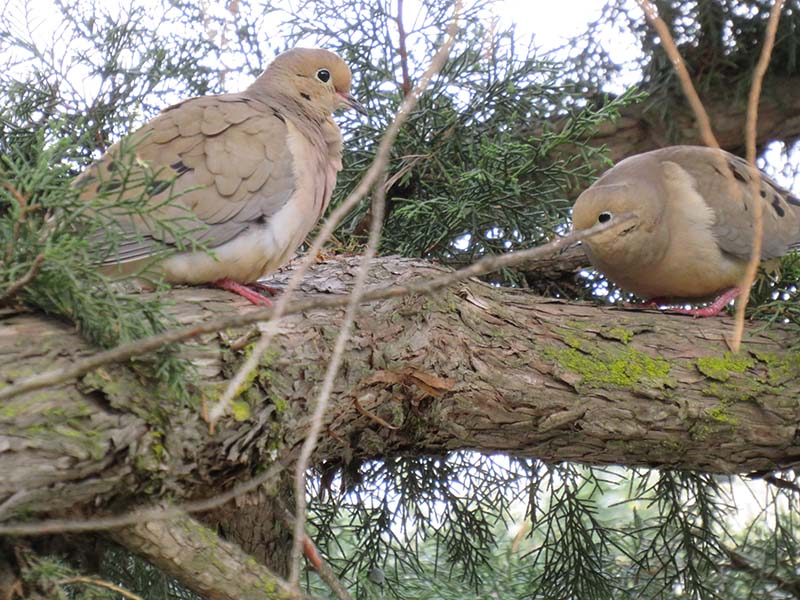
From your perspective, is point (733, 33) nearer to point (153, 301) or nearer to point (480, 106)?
point (480, 106)

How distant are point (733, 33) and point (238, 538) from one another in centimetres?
262

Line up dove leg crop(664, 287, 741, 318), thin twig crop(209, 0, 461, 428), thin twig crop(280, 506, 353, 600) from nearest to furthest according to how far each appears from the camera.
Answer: thin twig crop(209, 0, 461, 428) → thin twig crop(280, 506, 353, 600) → dove leg crop(664, 287, 741, 318)

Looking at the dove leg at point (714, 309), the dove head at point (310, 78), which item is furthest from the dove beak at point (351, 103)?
the dove leg at point (714, 309)

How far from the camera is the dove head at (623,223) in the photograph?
2.80 metres

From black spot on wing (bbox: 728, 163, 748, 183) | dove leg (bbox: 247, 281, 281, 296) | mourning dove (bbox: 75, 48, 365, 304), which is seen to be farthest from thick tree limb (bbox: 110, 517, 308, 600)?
black spot on wing (bbox: 728, 163, 748, 183)

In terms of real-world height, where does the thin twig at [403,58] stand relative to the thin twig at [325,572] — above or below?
above

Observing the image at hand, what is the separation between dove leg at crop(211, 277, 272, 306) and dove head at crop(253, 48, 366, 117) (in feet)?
2.31

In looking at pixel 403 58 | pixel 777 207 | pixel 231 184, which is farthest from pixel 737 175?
pixel 231 184

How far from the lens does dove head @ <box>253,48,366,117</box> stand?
2.84 metres

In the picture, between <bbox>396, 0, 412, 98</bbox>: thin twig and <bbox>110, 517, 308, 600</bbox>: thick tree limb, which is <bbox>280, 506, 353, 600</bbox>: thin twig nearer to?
<bbox>110, 517, 308, 600</bbox>: thick tree limb

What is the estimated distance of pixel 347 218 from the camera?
3.05 metres

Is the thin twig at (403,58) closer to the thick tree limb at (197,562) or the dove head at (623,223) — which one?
the dove head at (623,223)

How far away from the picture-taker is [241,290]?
7.59 ft

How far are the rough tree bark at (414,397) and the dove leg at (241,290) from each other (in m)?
0.06
